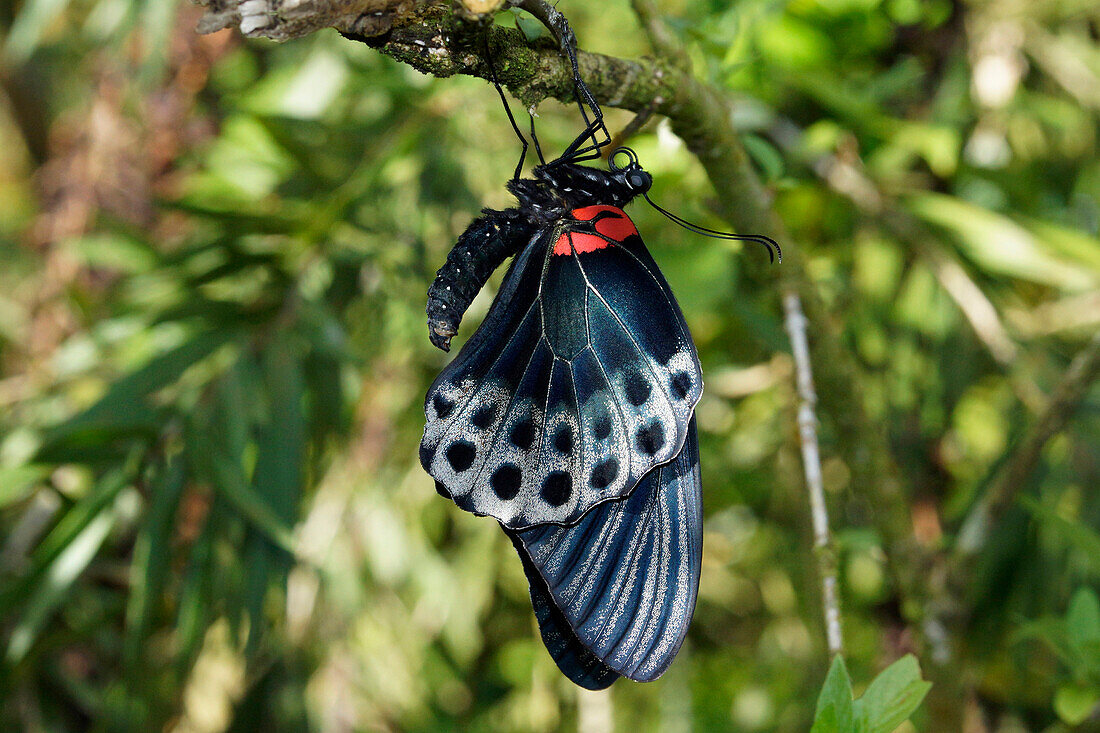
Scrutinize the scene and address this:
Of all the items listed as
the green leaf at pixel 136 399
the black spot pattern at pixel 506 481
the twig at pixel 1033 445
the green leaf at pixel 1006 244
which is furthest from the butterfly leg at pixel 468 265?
the green leaf at pixel 1006 244

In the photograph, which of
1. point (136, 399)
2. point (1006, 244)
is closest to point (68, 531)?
point (136, 399)

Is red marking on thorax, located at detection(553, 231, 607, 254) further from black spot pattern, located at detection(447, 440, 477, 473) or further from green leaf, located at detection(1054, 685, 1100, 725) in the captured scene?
green leaf, located at detection(1054, 685, 1100, 725)

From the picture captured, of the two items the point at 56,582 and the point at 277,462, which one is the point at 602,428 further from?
the point at 56,582

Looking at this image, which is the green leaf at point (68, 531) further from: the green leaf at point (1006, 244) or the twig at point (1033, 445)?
the green leaf at point (1006, 244)

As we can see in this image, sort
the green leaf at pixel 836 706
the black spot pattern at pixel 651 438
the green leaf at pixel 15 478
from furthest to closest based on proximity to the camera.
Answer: the green leaf at pixel 15 478 → the black spot pattern at pixel 651 438 → the green leaf at pixel 836 706

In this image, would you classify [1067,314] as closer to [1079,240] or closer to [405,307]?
[1079,240]
